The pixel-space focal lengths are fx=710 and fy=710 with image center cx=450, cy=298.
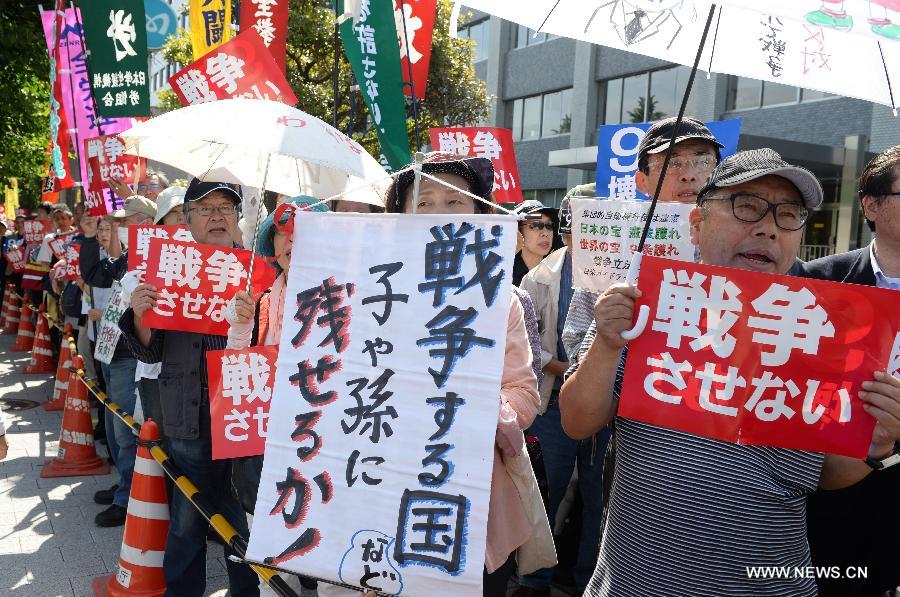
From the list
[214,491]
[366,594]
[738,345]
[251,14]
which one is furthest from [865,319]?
[251,14]

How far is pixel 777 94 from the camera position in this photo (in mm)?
16328

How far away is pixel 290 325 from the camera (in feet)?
7.17

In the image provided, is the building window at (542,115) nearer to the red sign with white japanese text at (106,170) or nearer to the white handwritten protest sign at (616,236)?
the red sign with white japanese text at (106,170)

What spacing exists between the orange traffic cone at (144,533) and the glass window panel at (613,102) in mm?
18912

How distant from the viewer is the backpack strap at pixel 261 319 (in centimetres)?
338

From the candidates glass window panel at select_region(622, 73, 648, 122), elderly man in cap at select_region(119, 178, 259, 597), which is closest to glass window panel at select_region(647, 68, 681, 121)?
glass window panel at select_region(622, 73, 648, 122)

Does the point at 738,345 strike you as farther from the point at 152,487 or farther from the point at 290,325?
the point at 152,487

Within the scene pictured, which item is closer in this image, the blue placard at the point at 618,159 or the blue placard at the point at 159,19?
the blue placard at the point at 618,159

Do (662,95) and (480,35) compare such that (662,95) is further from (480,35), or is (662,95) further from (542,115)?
(480,35)

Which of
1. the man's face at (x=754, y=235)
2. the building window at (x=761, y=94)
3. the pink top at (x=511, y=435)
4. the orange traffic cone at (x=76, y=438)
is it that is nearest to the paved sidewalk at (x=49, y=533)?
the orange traffic cone at (x=76, y=438)

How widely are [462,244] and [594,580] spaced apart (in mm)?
1036

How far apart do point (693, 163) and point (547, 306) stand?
4.39 feet

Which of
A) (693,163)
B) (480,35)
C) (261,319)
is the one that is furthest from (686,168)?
(480,35)

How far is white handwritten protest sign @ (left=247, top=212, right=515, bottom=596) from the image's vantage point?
192 centimetres
